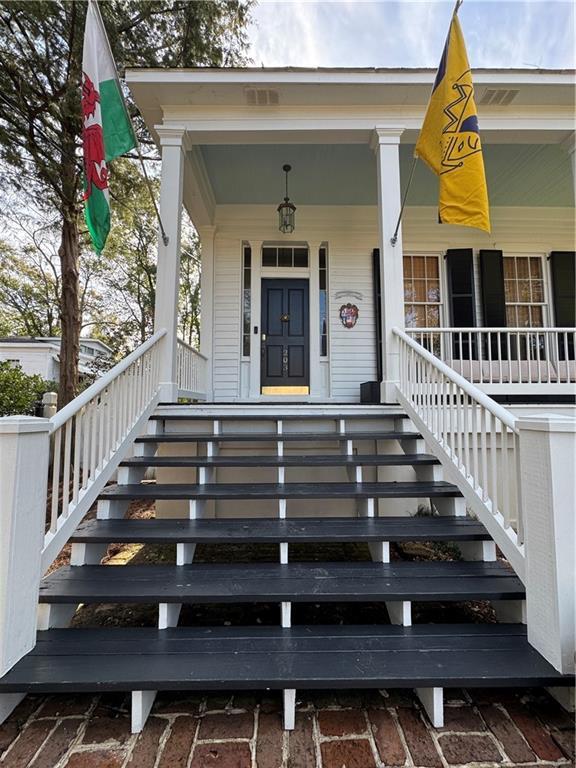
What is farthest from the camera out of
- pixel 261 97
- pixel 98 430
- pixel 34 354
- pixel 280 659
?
pixel 34 354

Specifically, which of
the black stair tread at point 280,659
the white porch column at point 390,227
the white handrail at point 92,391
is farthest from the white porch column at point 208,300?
the black stair tread at point 280,659

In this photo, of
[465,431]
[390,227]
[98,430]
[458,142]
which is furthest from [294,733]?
[390,227]

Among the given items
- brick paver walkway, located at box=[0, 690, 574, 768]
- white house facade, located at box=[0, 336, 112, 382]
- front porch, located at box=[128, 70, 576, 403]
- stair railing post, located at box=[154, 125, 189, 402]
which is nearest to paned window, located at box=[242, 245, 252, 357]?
front porch, located at box=[128, 70, 576, 403]

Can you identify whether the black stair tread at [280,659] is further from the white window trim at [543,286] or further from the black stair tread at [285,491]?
the white window trim at [543,286]

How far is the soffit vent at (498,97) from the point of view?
3.83 m

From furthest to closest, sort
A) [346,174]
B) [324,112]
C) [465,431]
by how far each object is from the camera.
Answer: [346,174]
[324,112]
[465,431]

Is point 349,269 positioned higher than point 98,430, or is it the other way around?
point 349,269

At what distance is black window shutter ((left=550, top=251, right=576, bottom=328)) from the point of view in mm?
5621

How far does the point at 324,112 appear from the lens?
4.01 meters

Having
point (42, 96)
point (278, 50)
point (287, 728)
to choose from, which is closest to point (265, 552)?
point (287, 728)

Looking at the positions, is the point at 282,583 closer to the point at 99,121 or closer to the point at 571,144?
the point at 99,121

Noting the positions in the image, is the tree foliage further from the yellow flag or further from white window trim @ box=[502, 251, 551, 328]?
white window trim @ box=[502, 251, 551, 328]

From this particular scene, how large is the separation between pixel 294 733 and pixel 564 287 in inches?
258

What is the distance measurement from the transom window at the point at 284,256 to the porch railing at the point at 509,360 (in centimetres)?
205
